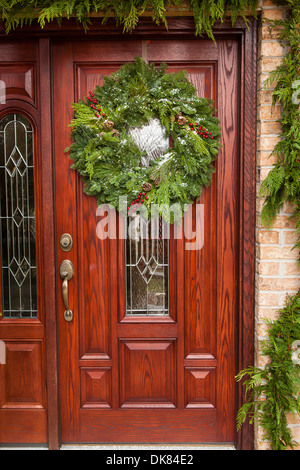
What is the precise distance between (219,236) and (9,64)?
146cm

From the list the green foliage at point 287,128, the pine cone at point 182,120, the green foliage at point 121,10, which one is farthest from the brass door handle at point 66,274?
the green foliage at point 121,10

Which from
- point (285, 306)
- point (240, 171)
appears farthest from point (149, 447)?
point (240, 171)

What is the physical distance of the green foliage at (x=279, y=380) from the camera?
1.97 meters

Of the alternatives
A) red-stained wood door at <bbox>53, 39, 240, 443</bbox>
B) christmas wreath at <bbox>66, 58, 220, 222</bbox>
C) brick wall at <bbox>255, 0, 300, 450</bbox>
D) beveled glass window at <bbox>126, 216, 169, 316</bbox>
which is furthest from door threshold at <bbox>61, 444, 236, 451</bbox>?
christmas wreath at <bbox>66, 58, 220, 222</bbox>

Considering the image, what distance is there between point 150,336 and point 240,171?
3.36ft

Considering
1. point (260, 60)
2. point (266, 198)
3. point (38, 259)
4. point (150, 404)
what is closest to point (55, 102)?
point (38, 259)

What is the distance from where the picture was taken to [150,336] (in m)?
2.24

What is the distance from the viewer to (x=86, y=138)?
213 centimetres

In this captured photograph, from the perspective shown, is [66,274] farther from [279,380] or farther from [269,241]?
[279,380]

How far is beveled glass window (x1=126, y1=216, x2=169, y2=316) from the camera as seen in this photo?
223 cm

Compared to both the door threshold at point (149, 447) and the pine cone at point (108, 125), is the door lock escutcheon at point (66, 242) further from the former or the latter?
the door threshold at point (149, 447)

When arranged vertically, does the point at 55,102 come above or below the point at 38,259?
above

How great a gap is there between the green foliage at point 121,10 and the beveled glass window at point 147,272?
1.01 m
